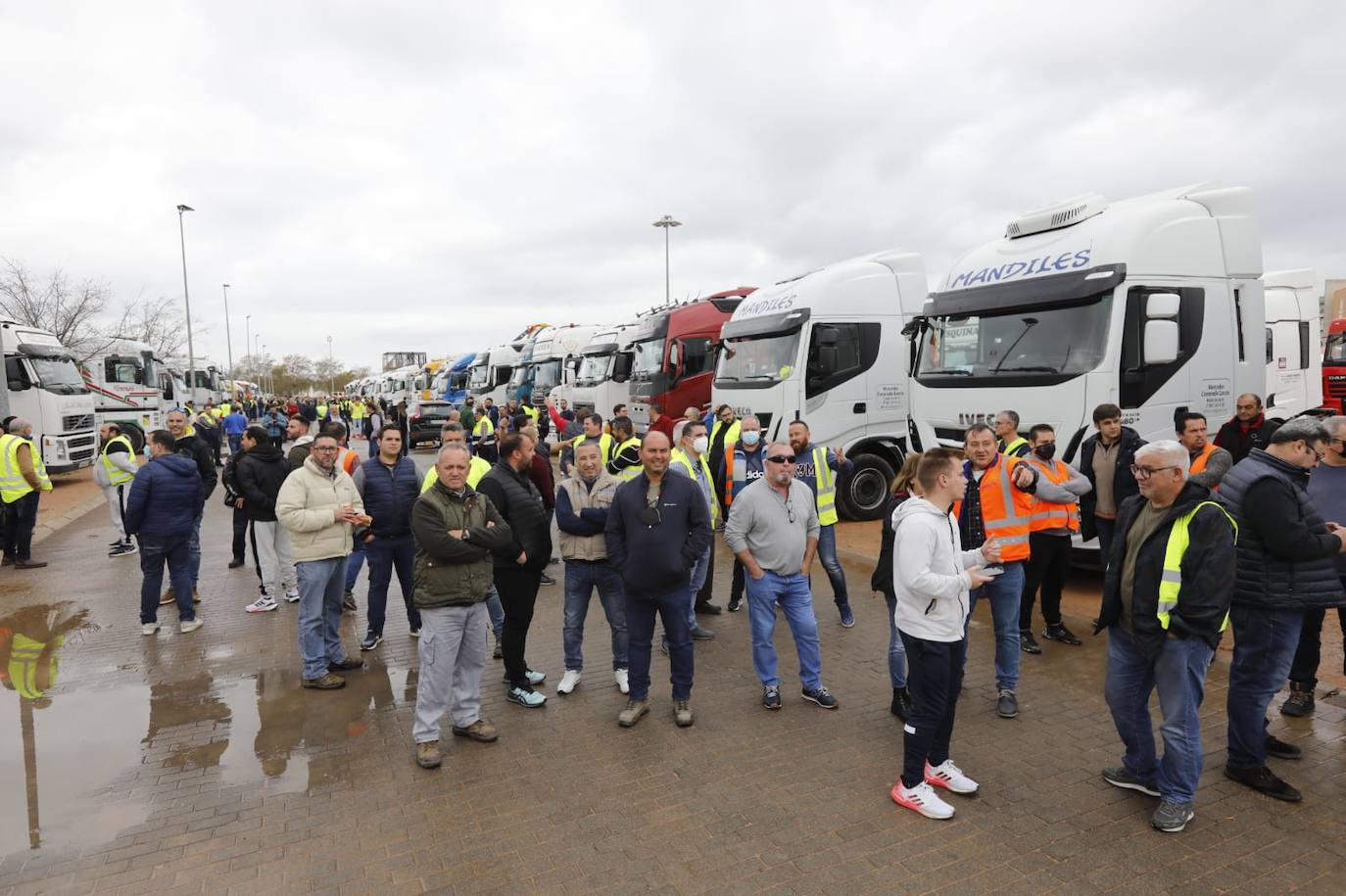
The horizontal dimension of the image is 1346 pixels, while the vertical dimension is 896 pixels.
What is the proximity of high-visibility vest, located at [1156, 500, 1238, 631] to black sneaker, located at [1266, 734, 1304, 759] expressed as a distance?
4.44 feet

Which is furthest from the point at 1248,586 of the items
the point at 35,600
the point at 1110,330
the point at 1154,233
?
the point at 35,600

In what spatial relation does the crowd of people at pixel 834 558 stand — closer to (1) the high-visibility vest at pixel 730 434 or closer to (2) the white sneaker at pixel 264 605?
(2) the white sneaker at pixel 264 605

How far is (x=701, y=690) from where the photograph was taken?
5305 mm

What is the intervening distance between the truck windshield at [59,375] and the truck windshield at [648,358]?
44.0 feet

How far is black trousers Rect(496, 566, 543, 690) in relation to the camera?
Answer: 5109 millimetres

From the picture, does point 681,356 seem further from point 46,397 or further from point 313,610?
point 46,397

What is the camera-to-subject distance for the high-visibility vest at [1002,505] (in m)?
4.98

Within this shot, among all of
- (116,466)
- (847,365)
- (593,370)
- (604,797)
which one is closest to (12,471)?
(116,466)

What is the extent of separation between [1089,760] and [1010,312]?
5.37 m

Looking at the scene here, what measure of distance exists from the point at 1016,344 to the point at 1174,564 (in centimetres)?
519

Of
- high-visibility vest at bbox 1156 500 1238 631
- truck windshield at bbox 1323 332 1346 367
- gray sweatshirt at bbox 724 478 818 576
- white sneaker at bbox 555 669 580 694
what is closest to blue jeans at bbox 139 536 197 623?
white sneaker at bbox 555 669 580 694

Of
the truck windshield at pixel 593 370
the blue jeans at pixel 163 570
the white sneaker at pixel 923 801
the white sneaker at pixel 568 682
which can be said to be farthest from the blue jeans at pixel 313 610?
the truck windshield at pixel 593 370

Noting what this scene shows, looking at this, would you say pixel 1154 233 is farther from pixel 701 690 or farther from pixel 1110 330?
pixel 701 690

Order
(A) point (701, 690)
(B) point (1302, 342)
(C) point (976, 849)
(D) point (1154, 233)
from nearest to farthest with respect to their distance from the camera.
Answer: (C) point (976, 849), (A) point (701, 690), (D) point (1154, 233), (B) point (1302, 342)
